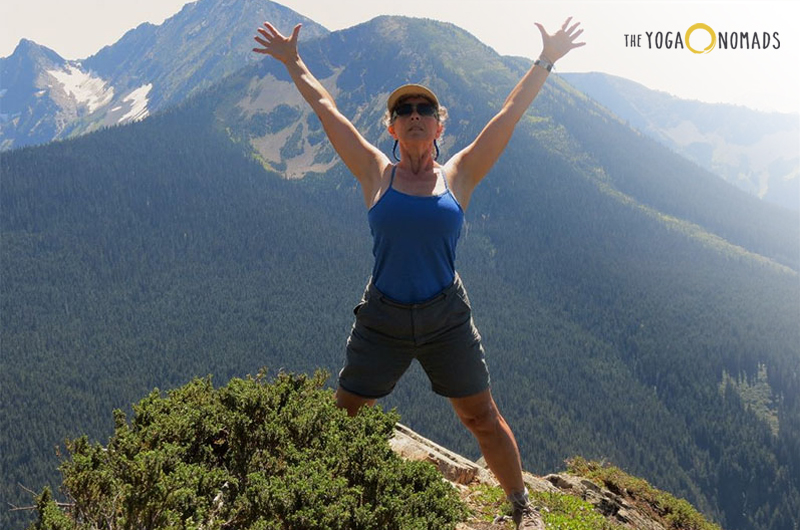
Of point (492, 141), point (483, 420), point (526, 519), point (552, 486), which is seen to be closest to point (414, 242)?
point (492, 141)

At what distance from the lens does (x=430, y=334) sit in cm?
497

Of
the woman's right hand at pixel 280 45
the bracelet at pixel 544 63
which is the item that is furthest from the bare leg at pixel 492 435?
the woman's right hand at pixel 280 45

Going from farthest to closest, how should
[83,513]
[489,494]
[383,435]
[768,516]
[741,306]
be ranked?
[741,306]
[768,516]
[489,494]
[383,435]
[83,513]

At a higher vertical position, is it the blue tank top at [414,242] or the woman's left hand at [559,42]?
the woman's left hand at [559,42]

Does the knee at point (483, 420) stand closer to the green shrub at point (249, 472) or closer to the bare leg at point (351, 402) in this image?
the green shrub at point (249, 472)

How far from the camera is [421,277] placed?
4828 mm

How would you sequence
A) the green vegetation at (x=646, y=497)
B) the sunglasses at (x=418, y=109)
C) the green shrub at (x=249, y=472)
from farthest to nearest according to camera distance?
the green vegetation at (x=646, y=497) → the sunglasses at (x=418, y=109) → the green shrub at (x=249, y=472)

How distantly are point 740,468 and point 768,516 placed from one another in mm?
12100

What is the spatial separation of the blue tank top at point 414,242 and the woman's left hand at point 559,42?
8.03ft

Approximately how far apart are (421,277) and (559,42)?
338 centimetres

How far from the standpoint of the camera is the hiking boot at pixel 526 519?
18.5 feet

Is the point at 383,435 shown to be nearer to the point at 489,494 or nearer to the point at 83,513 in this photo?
the point at 83,513

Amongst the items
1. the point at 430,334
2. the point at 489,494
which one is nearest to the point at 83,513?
the point at 430,334

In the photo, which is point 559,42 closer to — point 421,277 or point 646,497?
point 421,277
